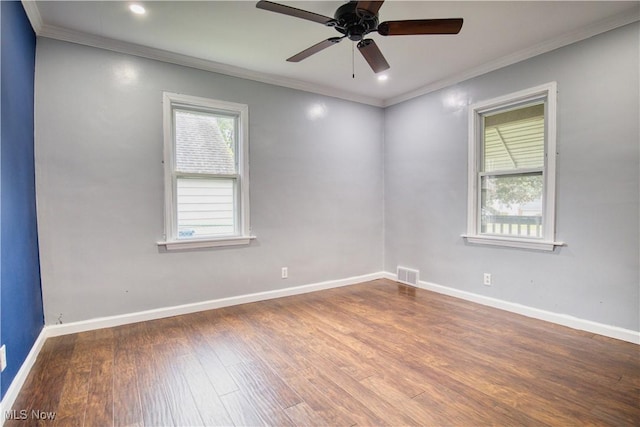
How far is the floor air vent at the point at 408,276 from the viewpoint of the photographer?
4449mm

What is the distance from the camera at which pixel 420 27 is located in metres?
2.11

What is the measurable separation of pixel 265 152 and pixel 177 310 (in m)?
1.99

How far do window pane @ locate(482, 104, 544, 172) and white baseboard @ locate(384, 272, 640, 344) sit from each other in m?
1.46

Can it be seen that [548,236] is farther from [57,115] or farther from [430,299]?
[57,115]

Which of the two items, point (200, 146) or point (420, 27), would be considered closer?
point (420, 27)

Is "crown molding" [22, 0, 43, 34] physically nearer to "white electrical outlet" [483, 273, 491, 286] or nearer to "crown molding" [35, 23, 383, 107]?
"crown molding" [35, 23, 383, 107]

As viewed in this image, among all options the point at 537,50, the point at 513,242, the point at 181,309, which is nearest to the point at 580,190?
the point at 513,242

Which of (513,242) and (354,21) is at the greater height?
(354,21)

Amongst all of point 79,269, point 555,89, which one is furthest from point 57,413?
point 555,89

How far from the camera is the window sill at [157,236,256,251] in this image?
331cm

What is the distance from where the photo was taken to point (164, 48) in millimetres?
3162

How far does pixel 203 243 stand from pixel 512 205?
11.1ft

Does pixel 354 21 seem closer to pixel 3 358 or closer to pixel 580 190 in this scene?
pixel 580 190

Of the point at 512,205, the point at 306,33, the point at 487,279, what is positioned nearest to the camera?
the point at 306,33
